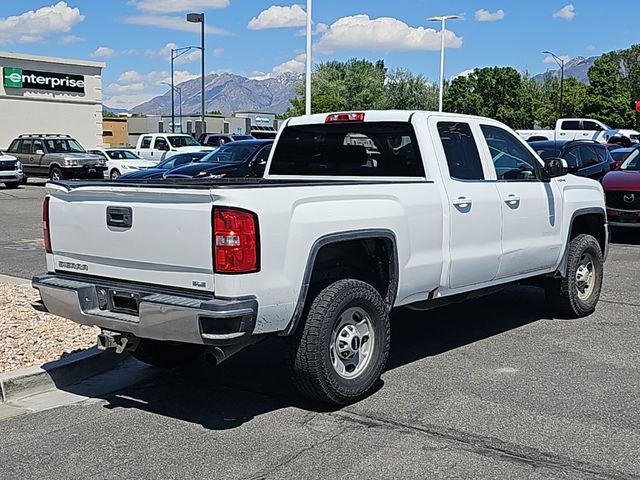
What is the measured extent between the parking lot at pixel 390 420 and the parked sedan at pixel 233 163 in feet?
33.2

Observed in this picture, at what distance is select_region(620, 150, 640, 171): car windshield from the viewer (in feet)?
51.4

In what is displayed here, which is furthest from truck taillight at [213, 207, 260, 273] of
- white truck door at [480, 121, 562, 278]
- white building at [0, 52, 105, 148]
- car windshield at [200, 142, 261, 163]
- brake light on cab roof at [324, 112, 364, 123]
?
white building at [0, 52, 105, 148]

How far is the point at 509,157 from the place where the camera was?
305 inches

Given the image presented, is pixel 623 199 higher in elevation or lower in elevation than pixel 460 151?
lower

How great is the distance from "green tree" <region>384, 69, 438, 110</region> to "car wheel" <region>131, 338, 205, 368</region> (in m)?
75.9

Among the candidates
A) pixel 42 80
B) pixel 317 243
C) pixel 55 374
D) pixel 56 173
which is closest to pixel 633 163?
pixel 317 243

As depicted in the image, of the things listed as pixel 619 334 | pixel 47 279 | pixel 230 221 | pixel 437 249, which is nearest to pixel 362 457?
pixel 230 221

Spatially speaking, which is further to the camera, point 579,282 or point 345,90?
point 345,90

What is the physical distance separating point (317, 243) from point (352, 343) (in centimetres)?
86

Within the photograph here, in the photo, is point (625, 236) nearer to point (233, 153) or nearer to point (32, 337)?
point (233, 153)

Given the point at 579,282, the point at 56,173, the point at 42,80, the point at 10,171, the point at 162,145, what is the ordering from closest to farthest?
the point at 579,282, the point at 10,171, the point at 56,173, the point at 162,145, the point at 42,80

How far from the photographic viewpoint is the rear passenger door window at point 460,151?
695cm

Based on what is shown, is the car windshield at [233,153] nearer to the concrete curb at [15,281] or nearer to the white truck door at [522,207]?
the concrete curb at [15,281]

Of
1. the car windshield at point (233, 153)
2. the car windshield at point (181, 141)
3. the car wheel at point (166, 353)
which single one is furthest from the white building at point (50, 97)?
the car wheel at point (166, 353)
